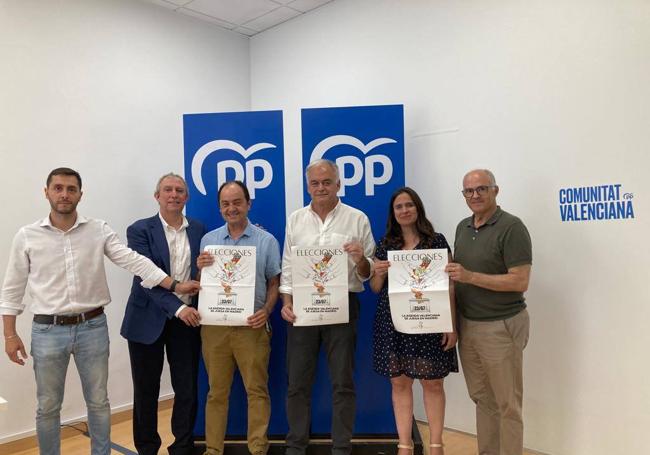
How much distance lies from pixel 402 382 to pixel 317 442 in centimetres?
89

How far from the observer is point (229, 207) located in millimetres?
2863

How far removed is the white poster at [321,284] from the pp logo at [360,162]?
2.57 ft

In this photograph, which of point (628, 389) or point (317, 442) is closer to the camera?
point (628, 389)

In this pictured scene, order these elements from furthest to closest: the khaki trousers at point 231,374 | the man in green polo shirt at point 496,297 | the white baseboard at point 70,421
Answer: the white baseboard at point 70,421, the khaki trousers at point 231,374, the man in green polo shirt at point 496,297

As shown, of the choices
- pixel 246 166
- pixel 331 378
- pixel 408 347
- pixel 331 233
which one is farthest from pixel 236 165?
pixel 408 347

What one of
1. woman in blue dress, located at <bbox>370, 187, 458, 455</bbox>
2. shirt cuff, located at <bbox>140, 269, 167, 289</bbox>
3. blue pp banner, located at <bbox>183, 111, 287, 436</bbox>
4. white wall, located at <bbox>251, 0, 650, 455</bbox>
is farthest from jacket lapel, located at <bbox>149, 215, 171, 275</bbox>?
white wall, located at <bbox>251, 0, 650, 455</bbox>

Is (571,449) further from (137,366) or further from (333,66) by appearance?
(333,66)

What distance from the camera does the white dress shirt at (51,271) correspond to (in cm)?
267

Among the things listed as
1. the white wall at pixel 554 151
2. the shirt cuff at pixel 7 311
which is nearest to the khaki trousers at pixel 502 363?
the white wall at pixel 554 151

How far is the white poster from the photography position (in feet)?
8.87

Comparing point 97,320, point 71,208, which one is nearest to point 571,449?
point 97,320

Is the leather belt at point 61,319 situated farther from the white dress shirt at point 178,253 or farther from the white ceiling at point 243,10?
the white ceiling at point 243,10

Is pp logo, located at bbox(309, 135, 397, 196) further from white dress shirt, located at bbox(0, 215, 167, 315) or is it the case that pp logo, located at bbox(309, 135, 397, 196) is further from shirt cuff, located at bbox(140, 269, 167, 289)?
white dress shirt, located at bbox(0, 215, 167, 315)

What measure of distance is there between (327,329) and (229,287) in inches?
→ 24.2
